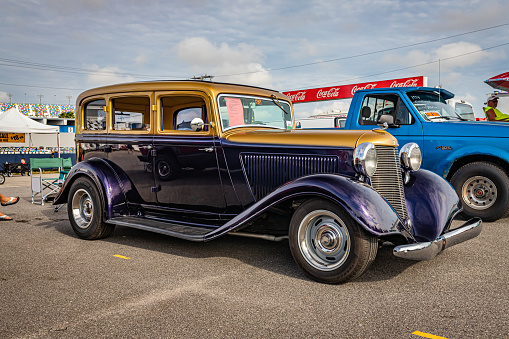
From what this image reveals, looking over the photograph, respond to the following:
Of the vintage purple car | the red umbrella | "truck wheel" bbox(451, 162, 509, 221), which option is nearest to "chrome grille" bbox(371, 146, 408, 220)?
the vintage purple car

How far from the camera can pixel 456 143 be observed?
21.2 ft

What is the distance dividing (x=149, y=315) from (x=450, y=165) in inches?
206

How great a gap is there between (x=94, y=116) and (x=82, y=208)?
4.14 ft

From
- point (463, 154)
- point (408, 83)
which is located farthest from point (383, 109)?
point (408, 83)

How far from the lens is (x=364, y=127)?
7.28 meters

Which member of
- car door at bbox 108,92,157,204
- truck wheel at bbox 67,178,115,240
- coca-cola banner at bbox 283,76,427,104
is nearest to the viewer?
car door at bbox 108,92,157,204

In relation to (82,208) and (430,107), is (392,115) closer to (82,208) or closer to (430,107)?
(430,107)

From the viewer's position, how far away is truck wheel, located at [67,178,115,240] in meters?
5.23

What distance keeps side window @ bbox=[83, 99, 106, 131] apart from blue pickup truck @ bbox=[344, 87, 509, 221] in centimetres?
387

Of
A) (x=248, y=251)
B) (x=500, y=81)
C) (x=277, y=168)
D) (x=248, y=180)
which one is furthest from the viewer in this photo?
(x=500, y=81)

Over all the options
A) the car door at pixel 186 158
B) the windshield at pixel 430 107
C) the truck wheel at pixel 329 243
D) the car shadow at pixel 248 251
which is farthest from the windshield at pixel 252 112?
the windshield at pixel 430 107

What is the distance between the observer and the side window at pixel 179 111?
16.0 feet

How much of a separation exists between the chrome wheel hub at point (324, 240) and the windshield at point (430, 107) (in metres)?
4.02

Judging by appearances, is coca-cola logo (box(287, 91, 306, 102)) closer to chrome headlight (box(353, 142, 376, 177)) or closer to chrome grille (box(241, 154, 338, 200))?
chrome grille (box(241, 154, 338, 200))
